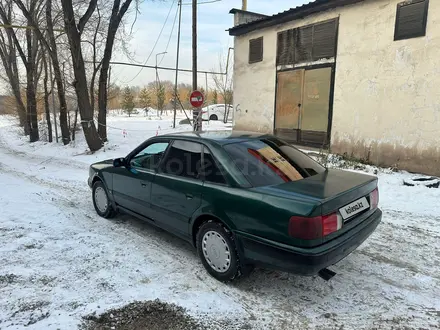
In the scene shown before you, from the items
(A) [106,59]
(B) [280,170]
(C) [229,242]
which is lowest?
(C) [229,242]

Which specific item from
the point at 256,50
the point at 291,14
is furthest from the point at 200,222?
the point at 256,50

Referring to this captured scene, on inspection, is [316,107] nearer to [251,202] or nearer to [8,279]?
[251,202]

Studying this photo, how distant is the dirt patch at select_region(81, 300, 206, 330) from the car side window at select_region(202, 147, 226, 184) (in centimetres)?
121

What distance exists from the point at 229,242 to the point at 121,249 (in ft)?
5.18

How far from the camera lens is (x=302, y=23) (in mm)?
9125

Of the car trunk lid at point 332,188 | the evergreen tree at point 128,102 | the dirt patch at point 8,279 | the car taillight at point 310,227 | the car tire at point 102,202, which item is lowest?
the dirt patch at point 8,279

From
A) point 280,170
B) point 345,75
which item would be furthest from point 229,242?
point 345,75

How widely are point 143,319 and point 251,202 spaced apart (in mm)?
1325

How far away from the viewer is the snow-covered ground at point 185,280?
2.62m

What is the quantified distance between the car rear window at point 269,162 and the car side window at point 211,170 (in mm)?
188

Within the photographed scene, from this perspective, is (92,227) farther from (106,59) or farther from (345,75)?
(106,59)

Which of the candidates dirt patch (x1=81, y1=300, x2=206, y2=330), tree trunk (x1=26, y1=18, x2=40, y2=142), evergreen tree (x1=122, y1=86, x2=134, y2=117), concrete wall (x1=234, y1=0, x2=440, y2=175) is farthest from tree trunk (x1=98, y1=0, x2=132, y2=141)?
evergreen tree (x1=122, y1=86, x2=134, y2=117)

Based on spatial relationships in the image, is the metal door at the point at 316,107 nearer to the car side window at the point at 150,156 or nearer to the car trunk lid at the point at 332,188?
the car trunk lid at the point at 332,188

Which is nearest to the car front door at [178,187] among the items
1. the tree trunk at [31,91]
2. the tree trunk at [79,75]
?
the tree trunk at [79,75]
